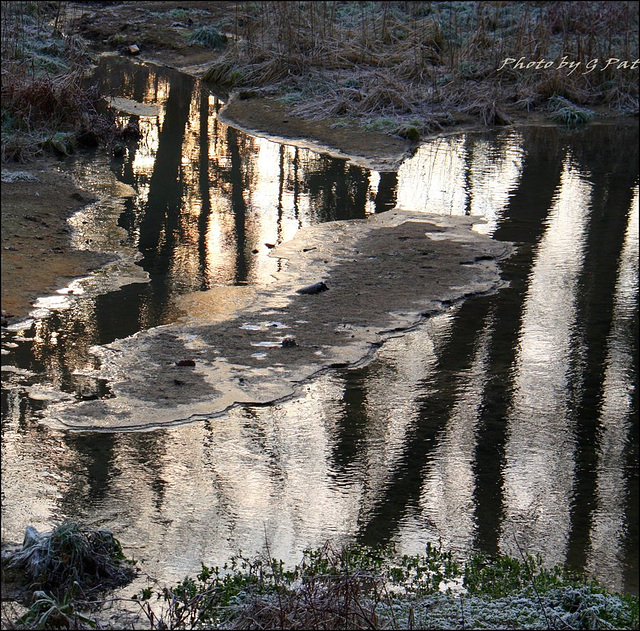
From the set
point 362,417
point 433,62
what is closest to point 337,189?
point 362,417

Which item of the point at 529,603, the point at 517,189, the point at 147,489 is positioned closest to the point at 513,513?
the point at 529,603

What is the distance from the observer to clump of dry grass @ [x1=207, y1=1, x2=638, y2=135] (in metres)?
16.8

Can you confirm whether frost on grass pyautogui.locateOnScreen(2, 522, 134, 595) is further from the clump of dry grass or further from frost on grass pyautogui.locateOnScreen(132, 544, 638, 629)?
the clump of dry grass

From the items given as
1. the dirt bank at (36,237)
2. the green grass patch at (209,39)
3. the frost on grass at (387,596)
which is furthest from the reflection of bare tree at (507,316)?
the green grass patch at (209,39)

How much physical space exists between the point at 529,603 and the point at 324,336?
11.7 ft

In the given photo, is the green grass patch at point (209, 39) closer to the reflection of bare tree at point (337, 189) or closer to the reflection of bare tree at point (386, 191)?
the reflection of bare tree at point (337, 189)

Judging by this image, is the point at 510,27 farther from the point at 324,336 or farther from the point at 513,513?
the point at 513,513

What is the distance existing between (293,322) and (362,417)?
1.60 m

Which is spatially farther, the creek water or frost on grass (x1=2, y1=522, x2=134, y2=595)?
the creek water

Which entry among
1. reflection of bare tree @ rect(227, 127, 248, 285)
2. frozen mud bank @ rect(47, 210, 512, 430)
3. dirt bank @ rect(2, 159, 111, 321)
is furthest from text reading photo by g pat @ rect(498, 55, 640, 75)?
dirt bank @ rect(2, 159, 111, 321)

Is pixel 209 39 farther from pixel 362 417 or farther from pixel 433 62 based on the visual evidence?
pixel 362 417

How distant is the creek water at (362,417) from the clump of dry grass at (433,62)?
5381mm

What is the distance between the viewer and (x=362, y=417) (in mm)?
6480

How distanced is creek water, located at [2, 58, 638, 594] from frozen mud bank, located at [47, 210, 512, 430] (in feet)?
0.52
